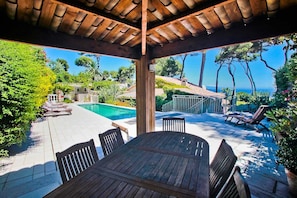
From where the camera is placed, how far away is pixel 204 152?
1858mm

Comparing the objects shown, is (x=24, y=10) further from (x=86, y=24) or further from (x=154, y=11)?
(x=154, y=11)

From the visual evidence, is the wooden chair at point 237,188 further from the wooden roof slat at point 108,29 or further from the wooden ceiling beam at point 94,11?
the wooden roof slat at point 108,29

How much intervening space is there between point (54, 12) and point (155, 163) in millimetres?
2153

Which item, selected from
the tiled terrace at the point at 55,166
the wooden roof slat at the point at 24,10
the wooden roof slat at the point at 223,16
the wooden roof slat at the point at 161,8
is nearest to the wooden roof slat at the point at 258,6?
the wooden roof slat at the point at 223,16

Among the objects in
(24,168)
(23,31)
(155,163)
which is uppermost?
(23,31)

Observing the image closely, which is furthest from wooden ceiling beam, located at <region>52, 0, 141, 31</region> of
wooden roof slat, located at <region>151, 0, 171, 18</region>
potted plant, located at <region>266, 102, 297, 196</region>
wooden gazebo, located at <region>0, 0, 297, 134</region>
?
potted plant, located at <region>266, 102, 297, 196</region>

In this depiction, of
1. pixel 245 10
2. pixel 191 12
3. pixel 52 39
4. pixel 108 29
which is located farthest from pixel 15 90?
pixel 245 10

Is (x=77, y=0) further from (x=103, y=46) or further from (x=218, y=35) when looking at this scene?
(x=218, y=35)

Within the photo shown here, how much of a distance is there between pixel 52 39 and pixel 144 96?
6.59 ft

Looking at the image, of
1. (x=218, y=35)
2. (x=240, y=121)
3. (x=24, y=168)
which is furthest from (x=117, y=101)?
(x=218, y=35)

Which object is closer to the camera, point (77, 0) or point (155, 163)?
point (155, 163)

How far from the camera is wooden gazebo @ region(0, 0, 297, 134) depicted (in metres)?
1.92

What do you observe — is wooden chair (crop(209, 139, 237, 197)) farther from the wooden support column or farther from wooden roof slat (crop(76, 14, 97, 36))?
wooden roof slat (crop(76, 14, 97, 36))

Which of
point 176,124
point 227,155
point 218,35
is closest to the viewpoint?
point 227,155
